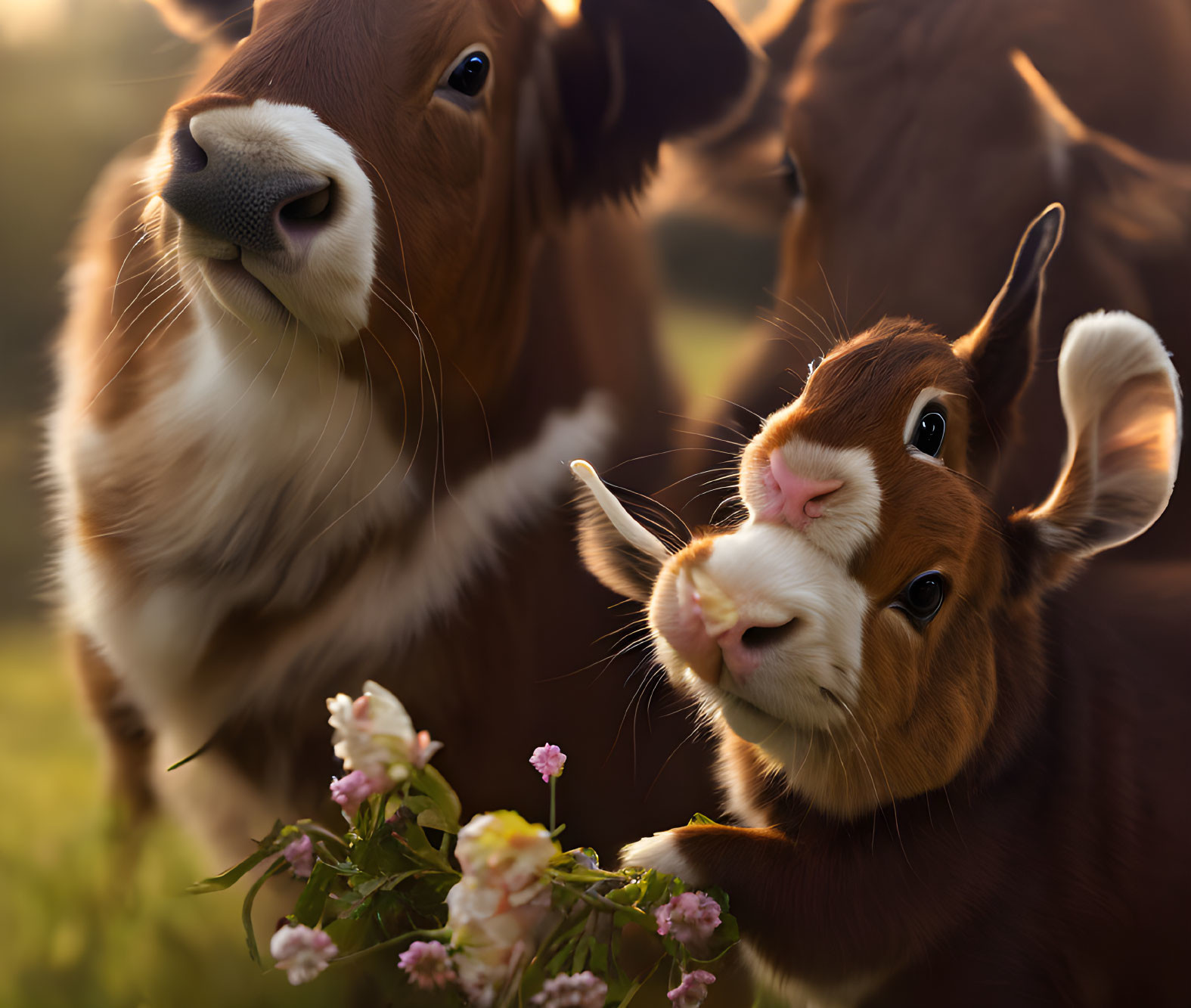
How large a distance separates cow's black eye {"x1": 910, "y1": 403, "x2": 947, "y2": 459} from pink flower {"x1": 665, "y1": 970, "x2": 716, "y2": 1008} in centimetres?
35

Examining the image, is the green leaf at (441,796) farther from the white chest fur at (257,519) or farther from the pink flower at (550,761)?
the white chest fur at (257,519)

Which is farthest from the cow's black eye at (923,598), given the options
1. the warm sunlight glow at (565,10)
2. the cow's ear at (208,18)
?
the cow's ear at (208,18)

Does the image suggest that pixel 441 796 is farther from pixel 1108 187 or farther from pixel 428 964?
pixel 1108 187

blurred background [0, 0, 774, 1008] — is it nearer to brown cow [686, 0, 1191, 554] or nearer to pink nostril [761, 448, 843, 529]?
brown cow [686, 0, 1191, 554]

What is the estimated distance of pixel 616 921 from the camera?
66 centimetres

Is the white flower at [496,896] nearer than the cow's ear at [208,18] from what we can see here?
Yes

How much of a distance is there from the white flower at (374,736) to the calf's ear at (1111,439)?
16.2 inches

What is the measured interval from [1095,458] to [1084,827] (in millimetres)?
251

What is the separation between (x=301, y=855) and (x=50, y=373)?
58 centimetres

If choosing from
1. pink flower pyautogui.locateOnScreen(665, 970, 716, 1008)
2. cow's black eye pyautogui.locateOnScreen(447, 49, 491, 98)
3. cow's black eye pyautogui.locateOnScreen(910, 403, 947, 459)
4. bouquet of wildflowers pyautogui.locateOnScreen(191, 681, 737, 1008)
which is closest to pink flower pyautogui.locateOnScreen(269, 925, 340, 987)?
bouquet of wildflowers pyautogui.locateOnScreen(191, 681, 737, 1008)

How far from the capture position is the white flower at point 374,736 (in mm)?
634

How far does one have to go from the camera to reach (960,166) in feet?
2.99

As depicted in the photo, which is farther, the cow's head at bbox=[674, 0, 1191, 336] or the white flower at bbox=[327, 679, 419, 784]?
the cow's head at bbox=[674, 0, 1191, 336]

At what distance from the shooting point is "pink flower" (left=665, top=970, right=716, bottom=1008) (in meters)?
0.68
